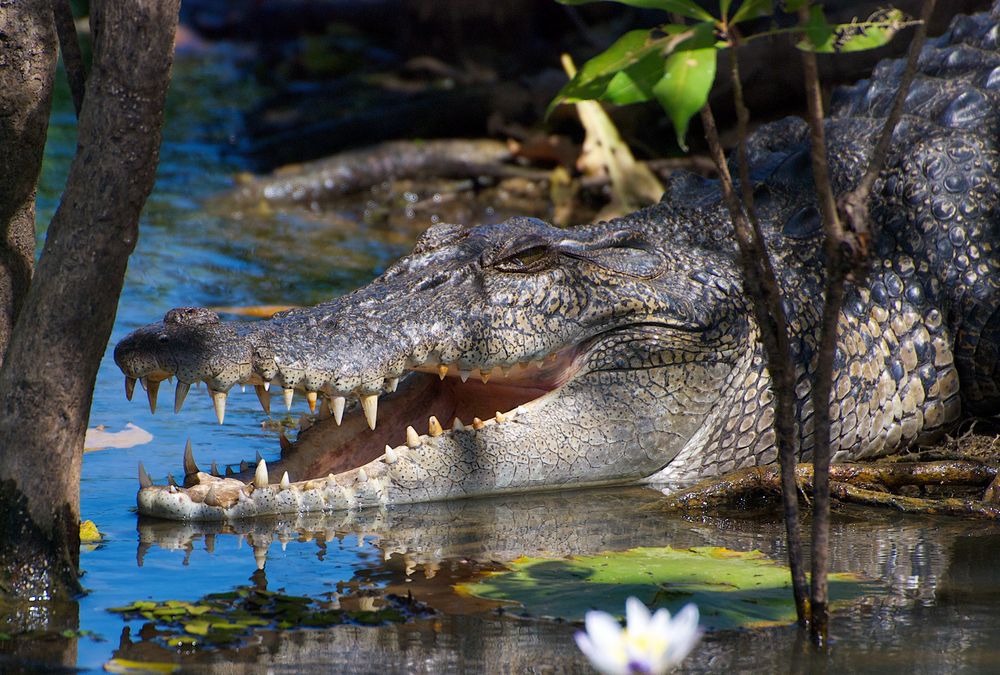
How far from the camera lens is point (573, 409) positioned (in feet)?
14.8

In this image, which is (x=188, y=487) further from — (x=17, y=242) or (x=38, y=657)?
(x=38, y=657)

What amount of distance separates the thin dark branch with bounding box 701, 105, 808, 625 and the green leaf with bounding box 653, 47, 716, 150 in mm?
552

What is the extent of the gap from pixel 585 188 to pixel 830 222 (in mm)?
7391

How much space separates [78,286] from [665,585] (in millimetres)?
1600

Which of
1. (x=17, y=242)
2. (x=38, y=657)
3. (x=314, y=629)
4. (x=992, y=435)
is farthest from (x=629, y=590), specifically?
(x=992, y=435)

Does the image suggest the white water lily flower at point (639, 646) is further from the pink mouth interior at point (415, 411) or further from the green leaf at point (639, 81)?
the pink mouth interior at point (415, 411)

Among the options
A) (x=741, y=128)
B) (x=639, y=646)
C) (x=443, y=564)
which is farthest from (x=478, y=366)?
(x=639, y=646)

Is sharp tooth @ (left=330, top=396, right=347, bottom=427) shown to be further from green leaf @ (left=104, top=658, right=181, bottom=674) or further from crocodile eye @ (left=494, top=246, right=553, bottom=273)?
green leaf @ (left=104, top=658, right=181, bottom=674)

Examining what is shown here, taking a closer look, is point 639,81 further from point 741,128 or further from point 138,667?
point 138,667

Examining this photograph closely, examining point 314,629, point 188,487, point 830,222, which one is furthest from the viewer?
point 188,487

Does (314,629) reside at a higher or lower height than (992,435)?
lower

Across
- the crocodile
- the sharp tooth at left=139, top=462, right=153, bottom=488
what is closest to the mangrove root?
the crocodile

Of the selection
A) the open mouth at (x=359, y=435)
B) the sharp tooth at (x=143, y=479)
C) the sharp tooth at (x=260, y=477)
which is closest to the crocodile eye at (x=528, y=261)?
the open mouth at (x=359, y=435)

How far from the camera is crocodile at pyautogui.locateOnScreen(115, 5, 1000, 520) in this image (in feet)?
13.4
